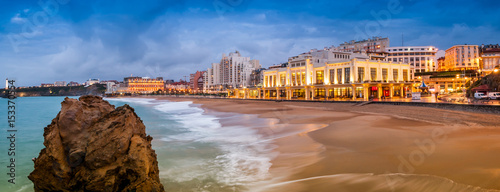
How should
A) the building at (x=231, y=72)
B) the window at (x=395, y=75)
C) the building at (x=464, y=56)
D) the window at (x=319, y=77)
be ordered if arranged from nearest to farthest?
the window at (x=395, y=75), the window at (x=319, y=77), the building at (x=464, y=56), the building at (x=231, y=72)

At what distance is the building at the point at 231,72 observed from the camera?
495 ft

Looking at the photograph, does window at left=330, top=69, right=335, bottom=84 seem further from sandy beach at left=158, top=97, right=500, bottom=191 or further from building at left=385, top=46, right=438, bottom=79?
building at left=385, top=46, right=438, bottom=79

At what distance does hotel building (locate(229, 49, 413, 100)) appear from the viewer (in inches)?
1775

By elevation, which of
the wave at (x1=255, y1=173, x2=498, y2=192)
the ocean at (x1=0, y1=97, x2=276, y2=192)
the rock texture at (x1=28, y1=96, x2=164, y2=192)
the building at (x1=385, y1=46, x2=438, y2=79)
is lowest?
the ocean at (x1=0, y1=97, x2=276, y2=192)

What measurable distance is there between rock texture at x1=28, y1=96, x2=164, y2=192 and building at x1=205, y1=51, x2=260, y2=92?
13454cm

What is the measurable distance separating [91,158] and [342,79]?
151 feet

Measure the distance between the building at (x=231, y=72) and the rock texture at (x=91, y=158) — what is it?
135 m

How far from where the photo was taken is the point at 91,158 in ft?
19.8

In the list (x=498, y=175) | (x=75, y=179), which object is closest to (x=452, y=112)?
(x=498, y=175)

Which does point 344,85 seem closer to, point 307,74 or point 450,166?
point 307,74

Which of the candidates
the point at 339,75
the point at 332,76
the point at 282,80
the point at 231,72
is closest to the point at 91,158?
the point at 339,75

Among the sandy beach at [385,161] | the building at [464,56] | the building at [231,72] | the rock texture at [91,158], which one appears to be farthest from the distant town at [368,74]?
the building at [231,72]

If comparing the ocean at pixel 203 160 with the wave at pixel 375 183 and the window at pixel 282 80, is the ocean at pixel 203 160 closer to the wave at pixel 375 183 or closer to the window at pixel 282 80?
the wave at pixel 375 183

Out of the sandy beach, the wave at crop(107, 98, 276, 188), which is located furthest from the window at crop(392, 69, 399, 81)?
the wave at crop(107, 98, 276, 188)
